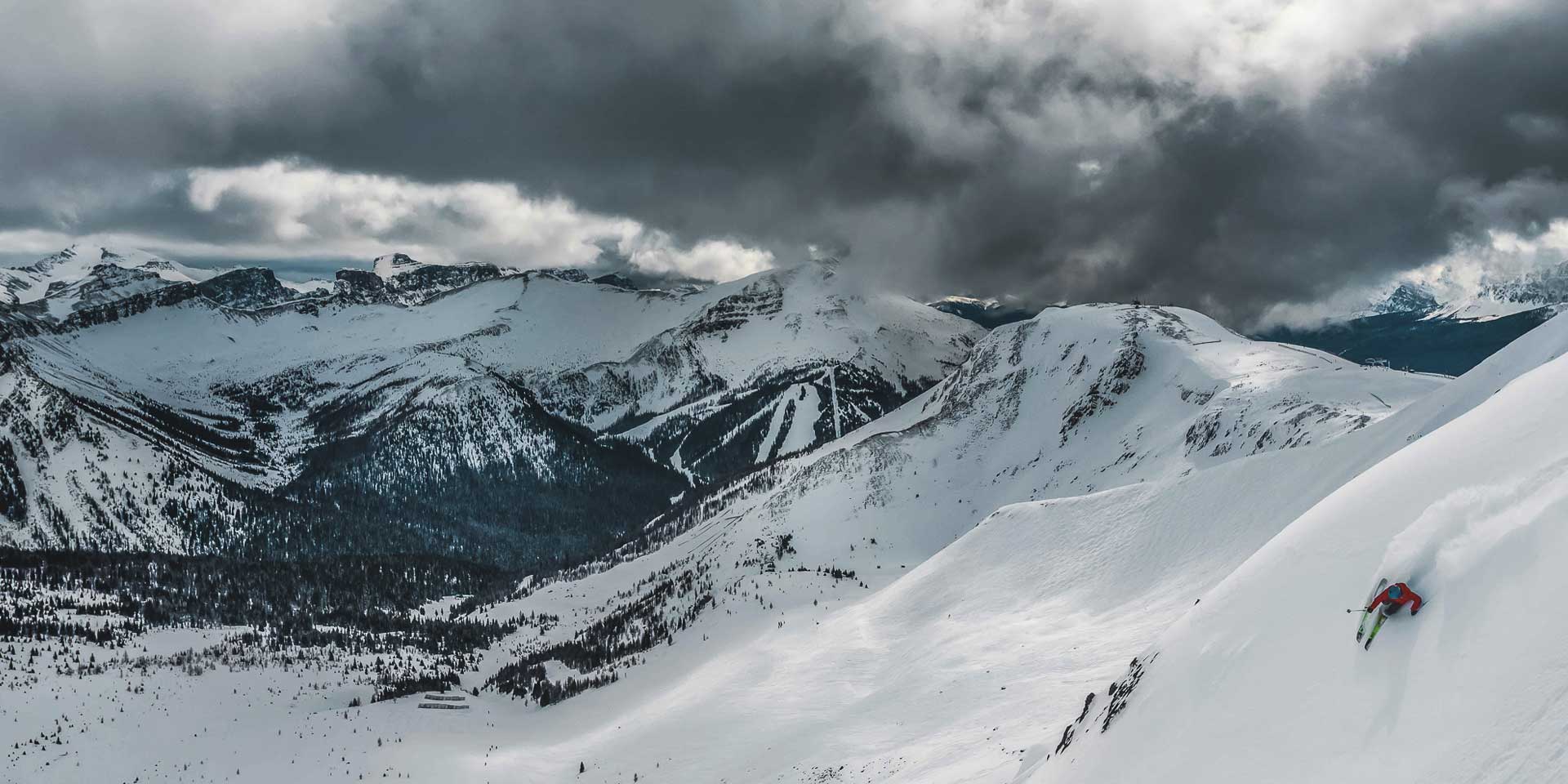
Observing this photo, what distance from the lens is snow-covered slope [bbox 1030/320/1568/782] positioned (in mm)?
15977

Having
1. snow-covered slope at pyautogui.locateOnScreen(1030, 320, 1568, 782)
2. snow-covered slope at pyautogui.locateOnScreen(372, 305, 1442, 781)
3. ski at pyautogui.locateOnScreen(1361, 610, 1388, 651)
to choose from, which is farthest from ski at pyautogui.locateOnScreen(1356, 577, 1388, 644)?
snow-covered slope at pyautogui.locateOnScreen(372, 305, 1442, 781)

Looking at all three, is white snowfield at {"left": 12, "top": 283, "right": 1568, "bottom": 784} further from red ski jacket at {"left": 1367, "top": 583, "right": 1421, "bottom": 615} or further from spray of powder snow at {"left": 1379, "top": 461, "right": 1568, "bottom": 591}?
red ski jacket at {"left": 1367, "top": 583, "right": 1421, "bottom": 615}

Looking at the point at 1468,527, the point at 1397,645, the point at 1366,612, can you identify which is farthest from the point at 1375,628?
the point at 1468,527

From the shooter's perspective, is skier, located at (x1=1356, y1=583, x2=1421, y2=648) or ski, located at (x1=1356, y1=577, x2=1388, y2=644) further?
ski, located at (x1=1356, y1=577, x2=1388, y2=644)

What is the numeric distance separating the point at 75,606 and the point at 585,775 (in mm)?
144114

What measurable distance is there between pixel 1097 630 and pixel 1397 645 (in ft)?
120

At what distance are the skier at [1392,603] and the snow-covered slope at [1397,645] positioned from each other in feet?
0.78

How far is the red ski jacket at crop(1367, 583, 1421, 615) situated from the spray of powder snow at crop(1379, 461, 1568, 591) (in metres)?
0.39

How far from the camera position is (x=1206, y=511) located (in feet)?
206

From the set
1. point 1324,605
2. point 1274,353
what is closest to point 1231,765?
point 1324,605

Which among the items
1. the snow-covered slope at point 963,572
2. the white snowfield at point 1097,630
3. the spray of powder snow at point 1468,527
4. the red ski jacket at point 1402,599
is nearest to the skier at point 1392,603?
the red ski jacket at point 1402,599

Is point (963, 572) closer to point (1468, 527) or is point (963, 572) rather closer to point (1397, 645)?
point (1468, 527)

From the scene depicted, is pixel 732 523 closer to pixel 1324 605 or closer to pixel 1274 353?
pixel 1274 353

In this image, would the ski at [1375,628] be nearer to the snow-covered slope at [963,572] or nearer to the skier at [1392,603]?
the skier at [1392,603]
